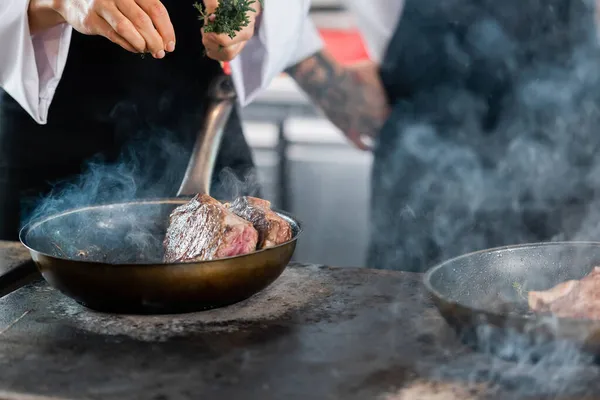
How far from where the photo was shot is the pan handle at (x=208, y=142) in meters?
2.37

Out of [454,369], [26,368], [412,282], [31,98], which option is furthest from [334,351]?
[31,98]

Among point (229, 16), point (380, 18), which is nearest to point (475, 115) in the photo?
point (380, 18)

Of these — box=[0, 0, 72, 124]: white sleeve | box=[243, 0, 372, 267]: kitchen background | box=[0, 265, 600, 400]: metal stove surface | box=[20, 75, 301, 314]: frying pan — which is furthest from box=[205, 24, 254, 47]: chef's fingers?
box=[243, 0, 372, 267]: kitchen background

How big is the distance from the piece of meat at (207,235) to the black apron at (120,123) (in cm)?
106

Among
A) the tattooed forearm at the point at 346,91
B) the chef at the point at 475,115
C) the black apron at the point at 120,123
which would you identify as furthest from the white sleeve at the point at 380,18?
the black apron at the point at 120,123

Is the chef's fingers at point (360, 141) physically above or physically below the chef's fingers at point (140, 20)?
below

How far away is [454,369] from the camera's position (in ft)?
5.16

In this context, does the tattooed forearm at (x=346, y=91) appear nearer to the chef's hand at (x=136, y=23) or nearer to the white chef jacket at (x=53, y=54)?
the white chef jacket at (x=53, y=54)

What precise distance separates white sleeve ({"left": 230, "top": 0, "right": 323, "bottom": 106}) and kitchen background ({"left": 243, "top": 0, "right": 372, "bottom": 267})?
80.4 inches

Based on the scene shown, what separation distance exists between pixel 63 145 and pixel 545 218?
6.46ft

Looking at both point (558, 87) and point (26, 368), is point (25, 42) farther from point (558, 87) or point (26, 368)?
point (558, 87)

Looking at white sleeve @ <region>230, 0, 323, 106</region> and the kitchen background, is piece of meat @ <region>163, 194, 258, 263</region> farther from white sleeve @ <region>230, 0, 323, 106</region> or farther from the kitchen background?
the kitchen background

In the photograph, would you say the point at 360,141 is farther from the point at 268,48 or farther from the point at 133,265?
the point at 133,265

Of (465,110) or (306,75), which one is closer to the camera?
(465,110)
